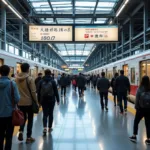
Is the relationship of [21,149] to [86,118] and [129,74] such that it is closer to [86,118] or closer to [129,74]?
[86,118]

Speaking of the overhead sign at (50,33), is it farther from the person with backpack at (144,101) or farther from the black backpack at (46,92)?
the person with backpack at (144,101)

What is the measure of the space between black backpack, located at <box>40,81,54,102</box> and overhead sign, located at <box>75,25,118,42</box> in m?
7.73

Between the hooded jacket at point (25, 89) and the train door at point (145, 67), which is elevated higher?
the train door at point (145, 67)

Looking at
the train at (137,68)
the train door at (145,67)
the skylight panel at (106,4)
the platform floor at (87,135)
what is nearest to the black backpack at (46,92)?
the platform floor at (87,135)

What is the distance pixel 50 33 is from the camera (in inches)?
547

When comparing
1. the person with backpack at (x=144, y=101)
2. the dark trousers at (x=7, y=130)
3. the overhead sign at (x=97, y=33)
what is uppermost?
the overhead sign at (x=97, y=33)

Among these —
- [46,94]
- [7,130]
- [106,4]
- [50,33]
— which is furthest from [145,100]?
[106,4]

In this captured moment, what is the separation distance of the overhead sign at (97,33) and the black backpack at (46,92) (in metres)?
7.73

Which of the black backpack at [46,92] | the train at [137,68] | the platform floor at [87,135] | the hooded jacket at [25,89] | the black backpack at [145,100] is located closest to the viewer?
the platform floor at [87,135]

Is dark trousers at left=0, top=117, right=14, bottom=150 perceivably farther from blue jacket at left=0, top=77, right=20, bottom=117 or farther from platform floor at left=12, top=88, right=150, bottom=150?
platform floor at left=12, top=88, right=150, bottom=150

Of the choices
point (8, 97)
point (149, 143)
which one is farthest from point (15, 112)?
point (149, 143)

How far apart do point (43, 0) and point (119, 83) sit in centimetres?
876

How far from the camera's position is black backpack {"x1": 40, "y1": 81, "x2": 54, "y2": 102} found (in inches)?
248

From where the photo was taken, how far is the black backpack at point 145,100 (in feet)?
17.5
